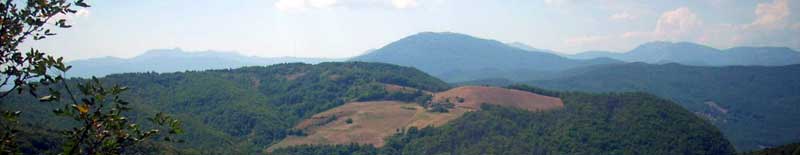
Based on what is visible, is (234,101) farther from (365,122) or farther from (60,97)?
(60,97)

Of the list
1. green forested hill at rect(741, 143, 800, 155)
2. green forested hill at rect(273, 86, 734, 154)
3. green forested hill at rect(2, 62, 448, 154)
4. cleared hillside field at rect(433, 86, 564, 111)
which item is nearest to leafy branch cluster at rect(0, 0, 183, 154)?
green forested hill at rect(741, 143, 800, 155)

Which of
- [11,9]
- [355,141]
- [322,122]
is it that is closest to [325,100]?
[322,122]

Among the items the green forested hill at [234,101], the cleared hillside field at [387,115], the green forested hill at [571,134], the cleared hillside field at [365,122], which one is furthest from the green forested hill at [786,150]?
the green forested hill at [234,101]

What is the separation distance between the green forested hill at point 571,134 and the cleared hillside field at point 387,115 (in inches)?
280

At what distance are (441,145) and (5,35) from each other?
4443 inches

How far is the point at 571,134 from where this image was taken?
120 metres

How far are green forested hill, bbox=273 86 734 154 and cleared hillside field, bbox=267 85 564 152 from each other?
23.4 feet

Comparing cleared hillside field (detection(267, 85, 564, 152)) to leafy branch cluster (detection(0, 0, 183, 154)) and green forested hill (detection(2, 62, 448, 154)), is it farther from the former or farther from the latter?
leafy branch cluster (detection(0, 0, 183, 154))

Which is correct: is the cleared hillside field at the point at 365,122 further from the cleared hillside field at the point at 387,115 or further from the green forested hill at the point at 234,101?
the green forested hill at the point at 234,101

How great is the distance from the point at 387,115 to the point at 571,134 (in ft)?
160

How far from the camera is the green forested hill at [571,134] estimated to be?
115m

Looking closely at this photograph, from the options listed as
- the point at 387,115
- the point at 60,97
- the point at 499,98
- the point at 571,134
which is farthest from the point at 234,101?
the point at 60,97

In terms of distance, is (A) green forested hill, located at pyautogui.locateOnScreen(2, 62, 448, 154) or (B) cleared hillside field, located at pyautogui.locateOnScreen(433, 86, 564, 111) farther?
(B) cleared hillside field, located at pyautogui.locateOnScreen(433, 86, 564, 111)

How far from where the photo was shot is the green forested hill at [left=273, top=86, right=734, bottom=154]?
115188 millimetres
